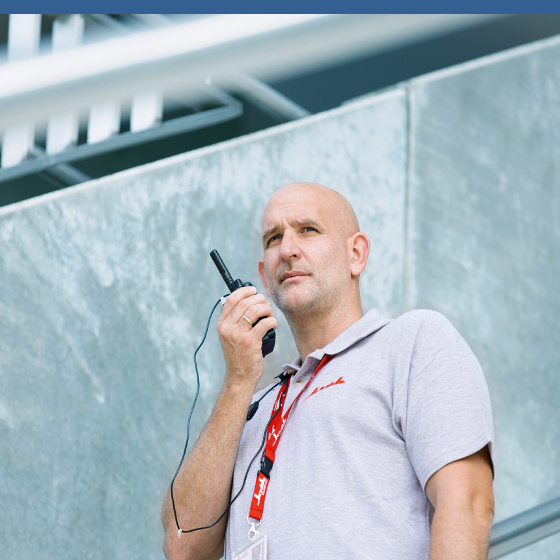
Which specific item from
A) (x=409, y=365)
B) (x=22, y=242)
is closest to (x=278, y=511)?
(x=409, y=365)

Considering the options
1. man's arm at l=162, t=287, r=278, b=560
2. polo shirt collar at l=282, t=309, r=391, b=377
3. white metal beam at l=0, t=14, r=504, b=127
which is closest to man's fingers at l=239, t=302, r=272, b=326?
man's arm at l=162, t=287, r=278, b=560

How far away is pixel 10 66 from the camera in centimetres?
42

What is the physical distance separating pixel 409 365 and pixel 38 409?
108cm

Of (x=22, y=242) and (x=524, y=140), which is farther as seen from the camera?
(x=524, y=140)

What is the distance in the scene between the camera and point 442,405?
1.16 metres

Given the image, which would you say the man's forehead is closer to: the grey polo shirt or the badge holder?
the grey polo shirt

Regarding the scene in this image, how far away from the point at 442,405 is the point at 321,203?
0.58m

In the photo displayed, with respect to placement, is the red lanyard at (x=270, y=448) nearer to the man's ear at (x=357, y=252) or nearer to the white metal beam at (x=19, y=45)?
the man's ear at (x=357, y=252)

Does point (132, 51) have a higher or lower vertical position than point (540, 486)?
higher

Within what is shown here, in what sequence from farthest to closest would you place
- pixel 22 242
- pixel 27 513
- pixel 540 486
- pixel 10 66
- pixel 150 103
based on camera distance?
pixel 540 486 < pixel 150 103 < pixel 22 242 < pixel 27 513 < pixel 10 66

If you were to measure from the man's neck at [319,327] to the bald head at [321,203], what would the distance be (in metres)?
0.17

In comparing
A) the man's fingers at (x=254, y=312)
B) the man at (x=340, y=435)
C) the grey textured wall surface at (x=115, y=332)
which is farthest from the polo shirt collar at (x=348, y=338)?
the grey textured wall surface at (x=115, y=332)

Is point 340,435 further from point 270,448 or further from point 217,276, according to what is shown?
point 217,276

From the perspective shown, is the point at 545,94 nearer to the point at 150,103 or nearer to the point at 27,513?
the point at 150,103
